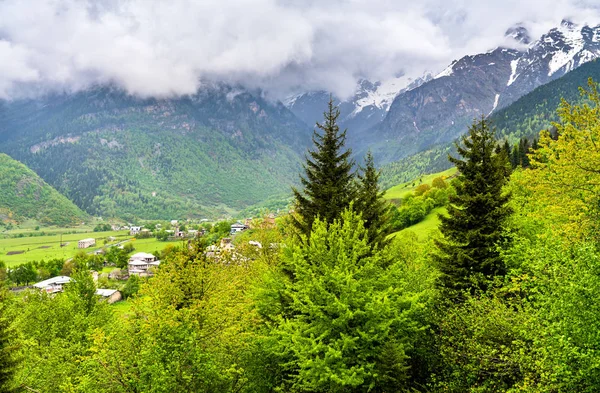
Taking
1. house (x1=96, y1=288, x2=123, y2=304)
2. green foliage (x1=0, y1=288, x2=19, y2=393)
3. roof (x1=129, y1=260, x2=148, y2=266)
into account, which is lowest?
house (x1=96, y1=288, x2=123, y2=304)

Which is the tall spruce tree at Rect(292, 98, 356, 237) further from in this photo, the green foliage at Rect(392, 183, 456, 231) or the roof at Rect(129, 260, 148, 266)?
the roof at Rect(129, 260, 148, 266)

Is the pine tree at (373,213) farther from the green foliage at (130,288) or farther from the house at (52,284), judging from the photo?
the house at (52,284)

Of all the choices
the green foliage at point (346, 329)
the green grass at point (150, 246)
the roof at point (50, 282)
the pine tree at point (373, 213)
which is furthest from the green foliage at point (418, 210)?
the green grass at point (150, 246)

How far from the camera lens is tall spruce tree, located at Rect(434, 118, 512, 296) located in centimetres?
2669

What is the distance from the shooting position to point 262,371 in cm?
2403

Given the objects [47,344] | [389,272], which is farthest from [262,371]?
[47,344]

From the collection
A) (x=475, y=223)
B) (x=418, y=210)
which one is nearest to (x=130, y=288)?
(x=418, y=210)

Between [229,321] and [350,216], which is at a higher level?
[350,216]

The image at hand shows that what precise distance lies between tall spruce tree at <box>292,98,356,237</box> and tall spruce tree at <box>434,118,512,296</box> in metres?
8.14

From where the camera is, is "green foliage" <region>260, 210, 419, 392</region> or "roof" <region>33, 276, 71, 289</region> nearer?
"green foliage" <region>260, 210, 419, 392</region>

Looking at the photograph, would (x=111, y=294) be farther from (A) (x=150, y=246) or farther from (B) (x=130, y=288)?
(A) (x=150, y=246)

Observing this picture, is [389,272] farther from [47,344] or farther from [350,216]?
[47,344]

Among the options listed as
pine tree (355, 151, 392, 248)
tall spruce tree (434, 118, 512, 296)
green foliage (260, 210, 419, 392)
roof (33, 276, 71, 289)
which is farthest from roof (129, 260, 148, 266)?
tall spruce tree (434, 118, 512, 296)

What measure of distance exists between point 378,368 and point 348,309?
3464 mm
